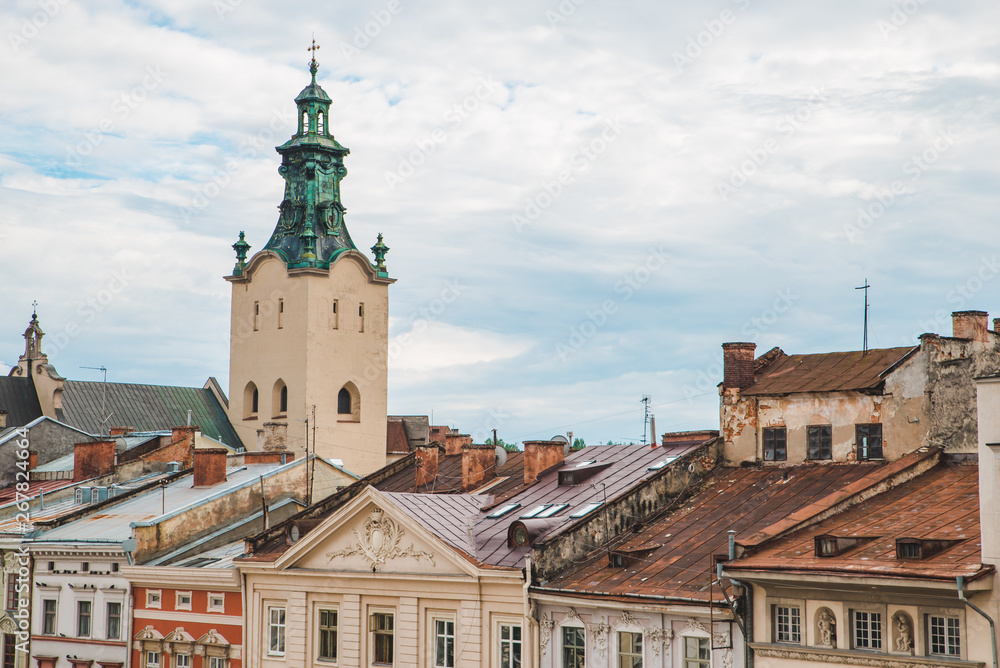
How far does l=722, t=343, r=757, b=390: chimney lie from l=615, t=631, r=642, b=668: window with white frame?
10013mm

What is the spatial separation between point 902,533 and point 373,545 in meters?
16.0

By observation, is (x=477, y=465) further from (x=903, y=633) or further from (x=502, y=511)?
(x=903, y=633)

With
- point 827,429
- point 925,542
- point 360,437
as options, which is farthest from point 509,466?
point 360,437

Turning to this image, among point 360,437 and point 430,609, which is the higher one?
point 360,437

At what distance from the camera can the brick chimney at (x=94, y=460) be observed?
62500 mm

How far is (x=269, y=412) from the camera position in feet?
320

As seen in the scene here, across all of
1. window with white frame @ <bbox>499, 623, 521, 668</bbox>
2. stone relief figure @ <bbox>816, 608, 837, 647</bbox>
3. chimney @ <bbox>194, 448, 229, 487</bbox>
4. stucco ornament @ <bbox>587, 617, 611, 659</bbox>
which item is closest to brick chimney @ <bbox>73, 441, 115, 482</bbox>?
chimney @ <bbox>194, 448, 229, 487</bbox>

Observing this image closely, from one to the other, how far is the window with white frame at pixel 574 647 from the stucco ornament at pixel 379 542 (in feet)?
17.4

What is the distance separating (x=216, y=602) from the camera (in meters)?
44.5

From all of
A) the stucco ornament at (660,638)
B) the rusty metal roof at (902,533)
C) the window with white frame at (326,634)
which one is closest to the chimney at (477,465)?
the window with white frame at (326,634)

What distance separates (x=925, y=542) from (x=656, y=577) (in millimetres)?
7826

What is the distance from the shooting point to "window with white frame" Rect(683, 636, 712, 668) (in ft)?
106

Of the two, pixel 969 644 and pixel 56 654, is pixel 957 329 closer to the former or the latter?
pixel 969 644

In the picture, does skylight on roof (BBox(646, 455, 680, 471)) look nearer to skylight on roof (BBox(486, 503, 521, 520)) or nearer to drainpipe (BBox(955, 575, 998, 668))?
skylight on roof (BBox(486, 503, 521, 520))
